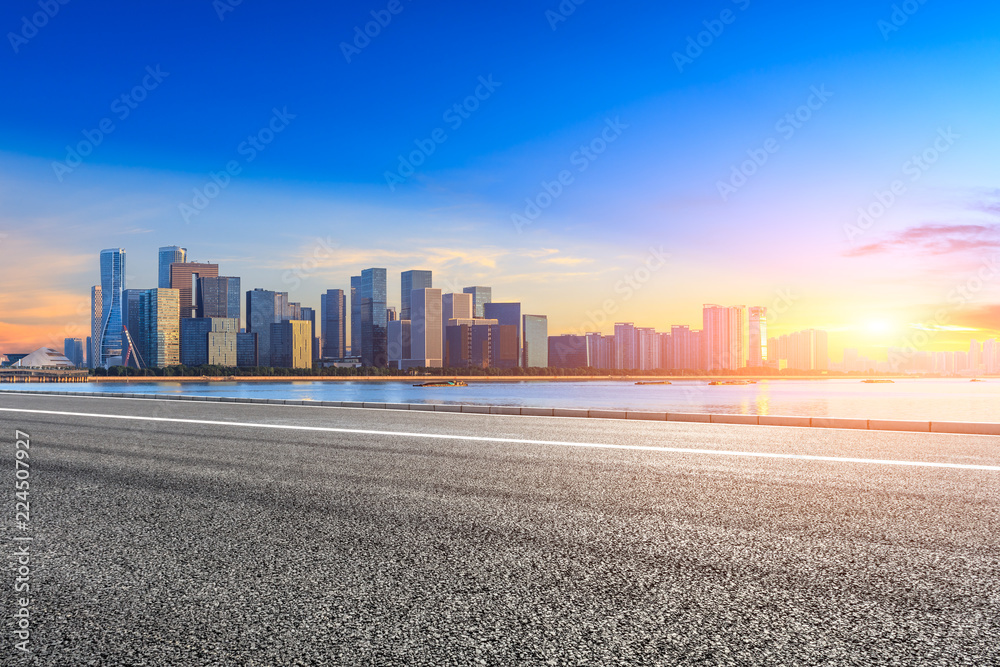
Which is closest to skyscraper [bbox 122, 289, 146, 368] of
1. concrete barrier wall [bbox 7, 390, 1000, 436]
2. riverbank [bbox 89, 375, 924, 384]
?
riverbank [bbox 89, 375, 924, 384]

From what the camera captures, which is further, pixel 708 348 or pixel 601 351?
pixel 601 351

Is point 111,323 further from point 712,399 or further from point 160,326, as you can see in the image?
point 712,399

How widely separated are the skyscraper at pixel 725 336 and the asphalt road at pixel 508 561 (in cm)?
14228

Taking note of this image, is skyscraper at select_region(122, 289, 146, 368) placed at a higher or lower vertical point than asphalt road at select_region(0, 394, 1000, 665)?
higher

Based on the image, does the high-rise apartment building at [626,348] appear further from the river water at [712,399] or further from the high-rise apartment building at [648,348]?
the river water at [712,399]

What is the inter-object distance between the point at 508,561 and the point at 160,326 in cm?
21245

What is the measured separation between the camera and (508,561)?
4348 millimetres

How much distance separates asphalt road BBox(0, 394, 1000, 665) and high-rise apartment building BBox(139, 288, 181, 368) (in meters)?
199

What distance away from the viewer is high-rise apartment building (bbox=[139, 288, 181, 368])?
187 meters

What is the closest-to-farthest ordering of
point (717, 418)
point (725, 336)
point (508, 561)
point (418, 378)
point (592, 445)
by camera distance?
1. point (508, 561)
2. point (592, 445)
3. point (717, 418)
4. point (418, 378)
5. point (725, 336)

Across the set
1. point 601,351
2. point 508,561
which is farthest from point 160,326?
point 508,561

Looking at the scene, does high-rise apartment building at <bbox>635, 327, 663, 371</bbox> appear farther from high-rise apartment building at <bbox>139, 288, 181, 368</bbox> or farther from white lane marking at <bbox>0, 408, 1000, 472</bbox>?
white lane marking at <bbox>0, 408, 1000, 472</bbox>

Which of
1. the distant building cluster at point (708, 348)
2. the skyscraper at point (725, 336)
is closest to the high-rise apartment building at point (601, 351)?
the distant building cluster at point (708, 348)

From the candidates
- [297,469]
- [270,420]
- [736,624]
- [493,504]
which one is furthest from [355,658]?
[270,420]
